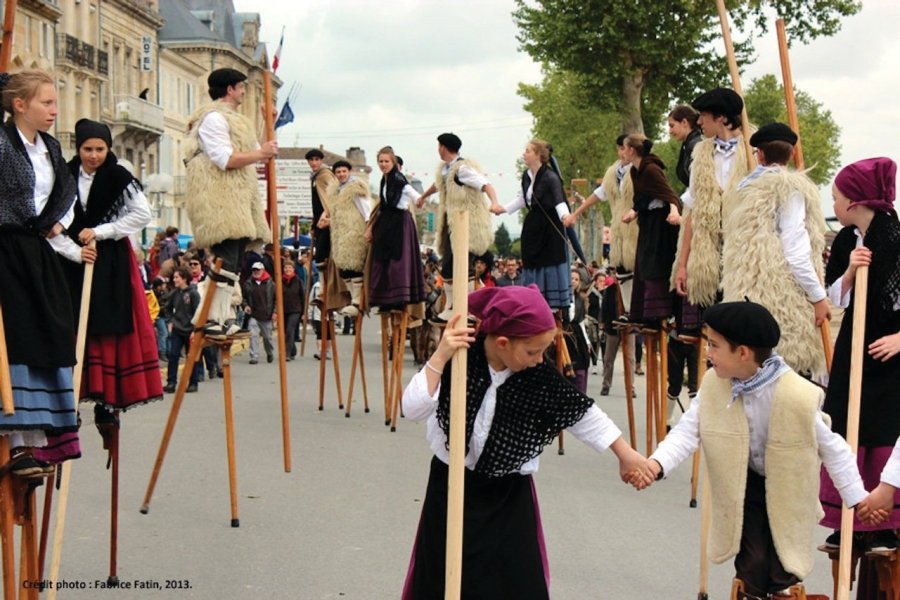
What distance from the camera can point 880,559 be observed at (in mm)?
6324

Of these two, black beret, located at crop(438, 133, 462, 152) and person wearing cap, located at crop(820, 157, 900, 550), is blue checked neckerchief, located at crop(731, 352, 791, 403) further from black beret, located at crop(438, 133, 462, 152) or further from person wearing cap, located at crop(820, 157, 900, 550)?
black beret, located at crop(438, 133, 462, 152)

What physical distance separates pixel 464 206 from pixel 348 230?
155 cm

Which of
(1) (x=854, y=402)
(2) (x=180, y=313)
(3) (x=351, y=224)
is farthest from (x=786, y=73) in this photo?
(2) (x=180, y=313)

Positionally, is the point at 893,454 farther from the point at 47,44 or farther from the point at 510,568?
the point at 47,44

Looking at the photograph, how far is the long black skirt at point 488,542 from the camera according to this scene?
5.30m

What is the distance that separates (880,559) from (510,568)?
210 centimetres

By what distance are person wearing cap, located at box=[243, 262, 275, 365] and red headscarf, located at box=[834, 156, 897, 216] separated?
55.7ft

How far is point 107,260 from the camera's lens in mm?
7574

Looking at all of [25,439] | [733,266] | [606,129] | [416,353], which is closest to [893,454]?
[733,266]

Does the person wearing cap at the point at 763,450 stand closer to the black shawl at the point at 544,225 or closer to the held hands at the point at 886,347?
the held hands at the point at 886,347

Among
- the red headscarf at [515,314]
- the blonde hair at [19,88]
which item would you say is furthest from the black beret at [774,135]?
the blonde hair at [19,88]

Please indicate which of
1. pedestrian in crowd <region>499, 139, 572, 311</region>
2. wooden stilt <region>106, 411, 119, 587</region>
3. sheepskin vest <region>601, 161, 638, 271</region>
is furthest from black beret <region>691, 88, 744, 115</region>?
wooden stilt <region>106, 411, 119, 587</region>

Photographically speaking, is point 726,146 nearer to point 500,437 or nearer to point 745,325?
point 745,325

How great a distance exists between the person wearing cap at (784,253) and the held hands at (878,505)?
180 cm
